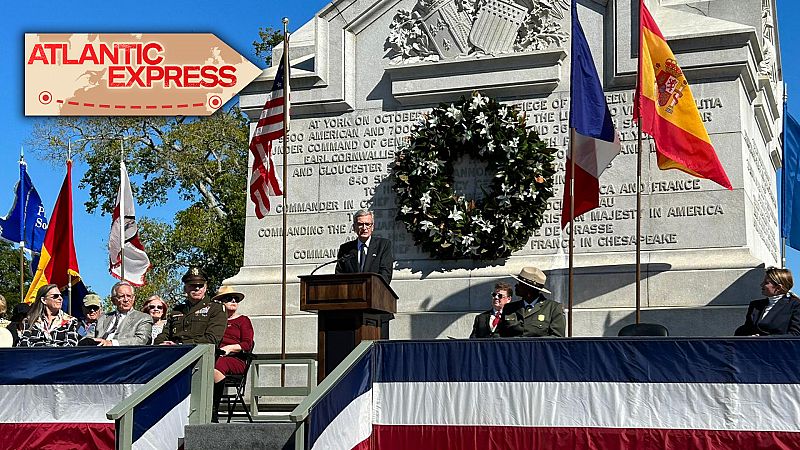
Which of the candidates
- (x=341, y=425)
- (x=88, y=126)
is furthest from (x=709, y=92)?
(x=88, y=126)

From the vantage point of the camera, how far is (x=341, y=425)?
7.79m

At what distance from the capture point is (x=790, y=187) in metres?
15.7

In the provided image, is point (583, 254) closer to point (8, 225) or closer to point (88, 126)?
point (8, 225)

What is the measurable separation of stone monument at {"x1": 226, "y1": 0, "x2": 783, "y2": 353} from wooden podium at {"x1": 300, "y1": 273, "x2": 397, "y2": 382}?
3.59 metres

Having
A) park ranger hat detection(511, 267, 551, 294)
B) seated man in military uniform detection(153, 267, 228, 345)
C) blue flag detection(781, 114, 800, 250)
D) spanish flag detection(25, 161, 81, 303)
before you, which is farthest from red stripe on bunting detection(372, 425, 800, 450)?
blue flag detection(781, 114, 800, 250)

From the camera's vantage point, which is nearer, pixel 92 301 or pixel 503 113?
pixel 92 301

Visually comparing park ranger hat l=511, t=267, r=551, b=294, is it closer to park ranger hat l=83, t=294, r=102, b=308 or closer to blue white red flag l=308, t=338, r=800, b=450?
blue white red flag l=308, t=338, r=800, b=450

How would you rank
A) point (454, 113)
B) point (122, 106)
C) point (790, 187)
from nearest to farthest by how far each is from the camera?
point (454, 113)
point (790, 187)
point (122, 106)

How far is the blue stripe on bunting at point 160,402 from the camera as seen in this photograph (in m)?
8.01

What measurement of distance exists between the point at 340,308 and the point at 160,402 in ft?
5.84

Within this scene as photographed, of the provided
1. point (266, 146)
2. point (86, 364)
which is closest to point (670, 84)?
point (266, 146)

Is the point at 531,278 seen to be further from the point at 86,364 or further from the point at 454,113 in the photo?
the point at 454,113

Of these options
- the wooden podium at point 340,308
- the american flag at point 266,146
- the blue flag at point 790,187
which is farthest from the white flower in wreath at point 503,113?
the blue flag at point 790,187

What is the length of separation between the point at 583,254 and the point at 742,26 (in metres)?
3.26
